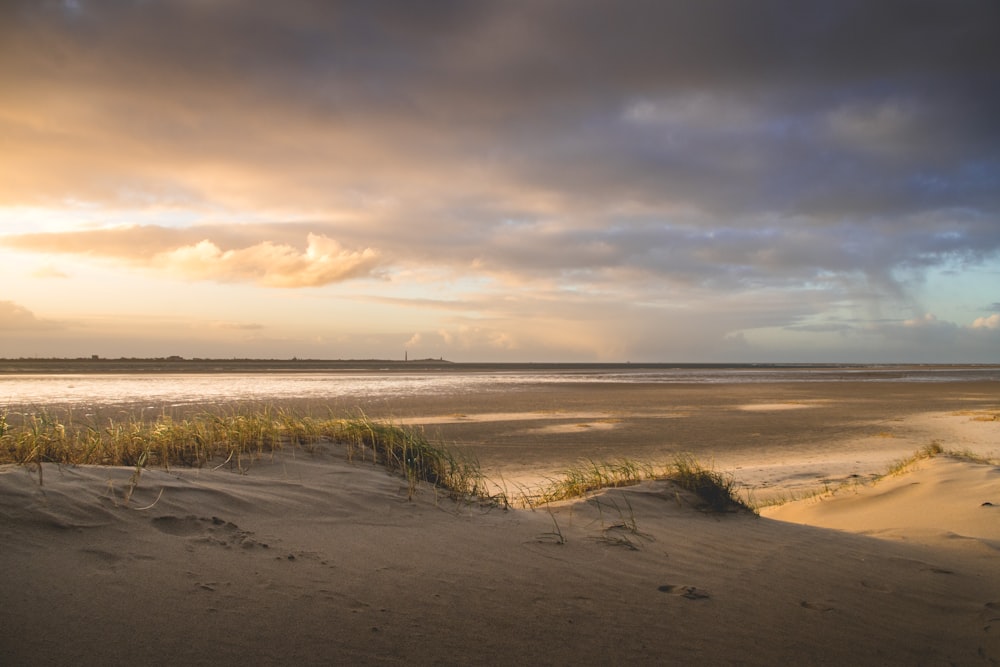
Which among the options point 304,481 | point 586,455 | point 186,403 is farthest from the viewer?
point 186,403

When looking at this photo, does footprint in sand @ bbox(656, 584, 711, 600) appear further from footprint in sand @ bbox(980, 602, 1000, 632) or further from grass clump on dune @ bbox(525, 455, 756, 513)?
grass clump on dune @ bbox(525, 455, 756, 513)

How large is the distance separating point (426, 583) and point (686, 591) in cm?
156

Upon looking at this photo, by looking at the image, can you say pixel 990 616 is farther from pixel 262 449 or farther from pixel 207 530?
pixel 262 449

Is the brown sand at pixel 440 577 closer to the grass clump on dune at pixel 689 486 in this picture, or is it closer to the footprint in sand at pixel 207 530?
the footprint in sand at pixel 207 530

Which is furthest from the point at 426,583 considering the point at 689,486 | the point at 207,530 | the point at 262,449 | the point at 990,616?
the point at 689,486

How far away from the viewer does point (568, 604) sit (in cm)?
342

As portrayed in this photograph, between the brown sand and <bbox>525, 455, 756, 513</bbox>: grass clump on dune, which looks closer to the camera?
the brown sand

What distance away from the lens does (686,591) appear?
3.78 metres

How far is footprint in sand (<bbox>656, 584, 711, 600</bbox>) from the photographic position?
3699 mm

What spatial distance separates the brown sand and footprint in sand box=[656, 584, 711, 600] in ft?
0.06

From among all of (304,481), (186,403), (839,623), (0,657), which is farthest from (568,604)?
(186,403)

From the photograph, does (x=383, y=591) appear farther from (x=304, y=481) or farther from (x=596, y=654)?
(x=304, y=481)

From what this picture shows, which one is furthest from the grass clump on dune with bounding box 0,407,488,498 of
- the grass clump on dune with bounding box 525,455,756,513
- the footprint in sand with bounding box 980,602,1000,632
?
the footprint in sand with bounding box 980,602,1000,632

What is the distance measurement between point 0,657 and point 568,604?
2500 millimetres
